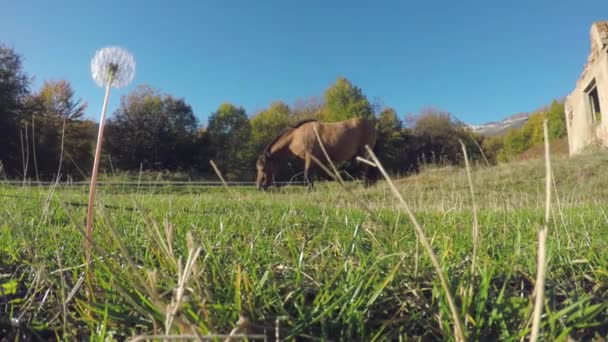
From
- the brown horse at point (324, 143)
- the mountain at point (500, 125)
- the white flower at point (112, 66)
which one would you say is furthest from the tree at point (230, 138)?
the white flower at point (112, 66)

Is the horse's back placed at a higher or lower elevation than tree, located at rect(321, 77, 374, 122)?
lower

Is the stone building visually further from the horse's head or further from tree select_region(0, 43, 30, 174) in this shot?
tree select_region(0, 43, 30, 174)

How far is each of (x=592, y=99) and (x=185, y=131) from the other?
23682 millimetres

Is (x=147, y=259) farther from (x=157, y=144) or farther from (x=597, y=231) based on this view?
(x=157, y=144)

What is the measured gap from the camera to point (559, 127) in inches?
818

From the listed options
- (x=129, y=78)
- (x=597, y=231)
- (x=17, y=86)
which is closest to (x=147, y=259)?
(x=129, y=78)

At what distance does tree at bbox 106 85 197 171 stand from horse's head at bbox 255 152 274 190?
42.9 feet

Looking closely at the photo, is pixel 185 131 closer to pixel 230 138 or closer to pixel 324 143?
pixel 230 138

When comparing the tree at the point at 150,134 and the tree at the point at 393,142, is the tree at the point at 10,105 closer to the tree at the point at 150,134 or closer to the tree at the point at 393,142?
the tree at the point at 150,134

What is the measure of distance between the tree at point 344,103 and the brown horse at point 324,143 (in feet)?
60.1

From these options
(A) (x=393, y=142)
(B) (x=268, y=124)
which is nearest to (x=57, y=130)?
(B) (x=268, y=124)

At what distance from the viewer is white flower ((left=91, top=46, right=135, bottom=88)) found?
105 centimetres

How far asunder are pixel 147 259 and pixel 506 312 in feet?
3.09

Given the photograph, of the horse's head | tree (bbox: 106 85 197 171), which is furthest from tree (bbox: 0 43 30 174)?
the horse's head
